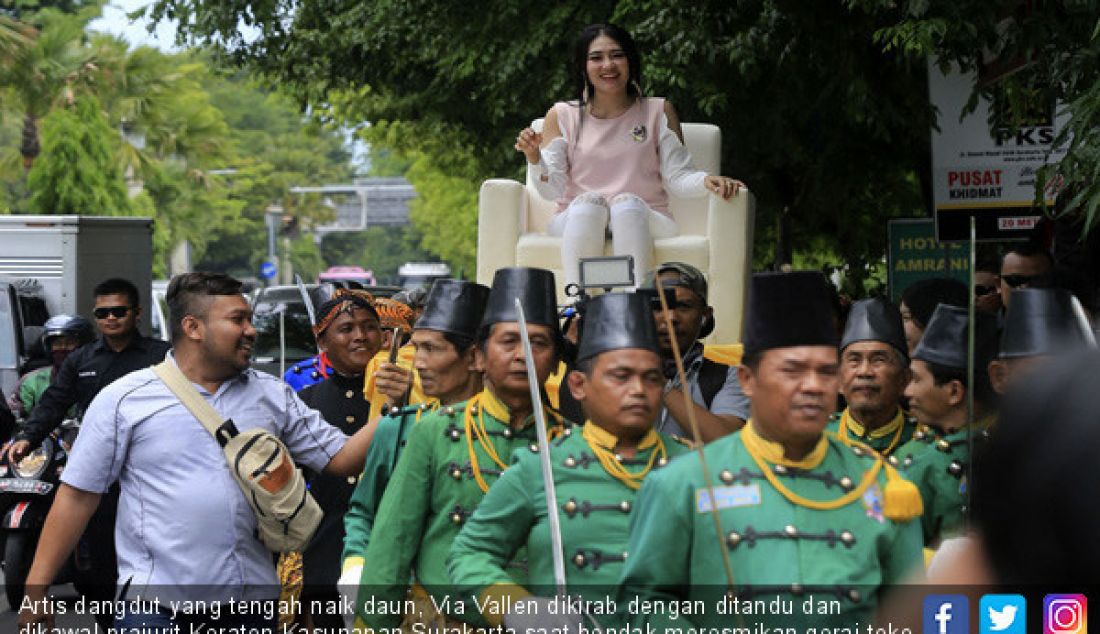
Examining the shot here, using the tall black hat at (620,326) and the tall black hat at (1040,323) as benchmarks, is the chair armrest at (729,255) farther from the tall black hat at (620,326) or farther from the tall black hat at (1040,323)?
the tall black hat at (1040,323)

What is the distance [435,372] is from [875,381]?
1.39 metres

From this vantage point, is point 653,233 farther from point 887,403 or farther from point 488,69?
point 488,69

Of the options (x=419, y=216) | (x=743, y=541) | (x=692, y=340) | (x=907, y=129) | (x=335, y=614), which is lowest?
(x=335, y=614)

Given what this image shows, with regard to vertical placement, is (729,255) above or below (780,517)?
above

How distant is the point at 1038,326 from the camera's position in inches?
168

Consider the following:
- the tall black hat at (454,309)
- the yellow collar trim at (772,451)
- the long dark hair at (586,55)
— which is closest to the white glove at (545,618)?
the yellow collar trim at (772,451)

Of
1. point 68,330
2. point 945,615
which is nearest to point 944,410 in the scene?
point 945,615

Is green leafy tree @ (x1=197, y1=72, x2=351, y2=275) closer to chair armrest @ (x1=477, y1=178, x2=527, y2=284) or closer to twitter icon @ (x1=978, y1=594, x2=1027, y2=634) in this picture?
chair armrest @ (x1=477, y1=178, x2=527, y2=284)

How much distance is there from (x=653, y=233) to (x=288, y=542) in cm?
432

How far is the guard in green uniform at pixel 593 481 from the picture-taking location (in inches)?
199

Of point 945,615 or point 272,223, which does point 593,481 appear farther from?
point 272,223

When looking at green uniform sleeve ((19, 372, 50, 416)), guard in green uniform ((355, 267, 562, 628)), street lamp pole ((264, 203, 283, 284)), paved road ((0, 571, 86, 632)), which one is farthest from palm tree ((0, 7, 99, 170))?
guard in green uniform ((355, 267, 562, 628))

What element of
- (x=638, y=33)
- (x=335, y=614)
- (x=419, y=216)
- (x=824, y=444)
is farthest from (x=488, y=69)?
(x=419, y=216)

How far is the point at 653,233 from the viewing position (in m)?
10.4
